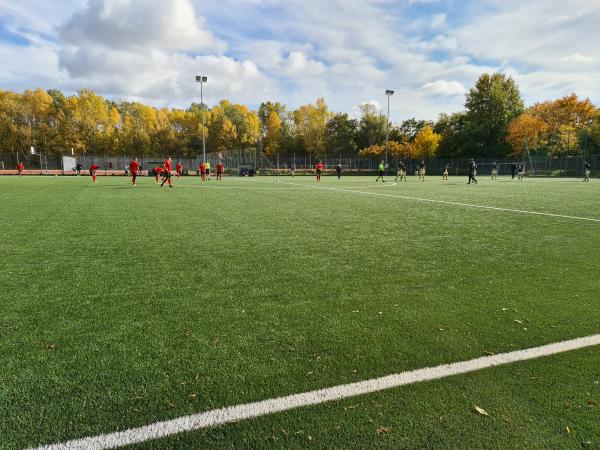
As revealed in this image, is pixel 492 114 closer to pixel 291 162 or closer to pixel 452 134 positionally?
pixel 452 134

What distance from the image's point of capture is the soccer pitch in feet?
7.63

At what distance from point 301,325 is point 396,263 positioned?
2.70m

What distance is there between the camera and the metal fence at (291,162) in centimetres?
5381

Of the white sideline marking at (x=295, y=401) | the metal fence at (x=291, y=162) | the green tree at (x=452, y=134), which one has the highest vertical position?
the green tree at (x=452, y=134)

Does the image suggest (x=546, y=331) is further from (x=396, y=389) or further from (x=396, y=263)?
(x=396, y=263)

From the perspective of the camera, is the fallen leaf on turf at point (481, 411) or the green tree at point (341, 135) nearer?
the fallen leaf on turf at point (481, 411)

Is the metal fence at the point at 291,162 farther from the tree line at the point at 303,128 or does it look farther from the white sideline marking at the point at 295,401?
the white sideline marking at the point at 295,401

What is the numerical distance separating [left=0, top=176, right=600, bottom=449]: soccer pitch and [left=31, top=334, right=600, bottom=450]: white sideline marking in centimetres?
5

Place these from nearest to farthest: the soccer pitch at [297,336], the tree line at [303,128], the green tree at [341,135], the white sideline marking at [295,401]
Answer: the white sideline marking at [295,401] < the soccer pitch at [297,336] < the tree line at [303,128] < the green tree at [341,135]

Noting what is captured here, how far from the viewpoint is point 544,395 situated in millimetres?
2605

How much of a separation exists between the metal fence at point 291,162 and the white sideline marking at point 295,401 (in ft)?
168

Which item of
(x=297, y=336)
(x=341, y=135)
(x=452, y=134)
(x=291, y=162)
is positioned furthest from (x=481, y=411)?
(x=341, y=135)

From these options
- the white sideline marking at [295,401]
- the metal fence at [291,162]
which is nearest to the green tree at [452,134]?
the metal fence at [291,162]

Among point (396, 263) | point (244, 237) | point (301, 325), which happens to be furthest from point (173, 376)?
point (244, 237)
